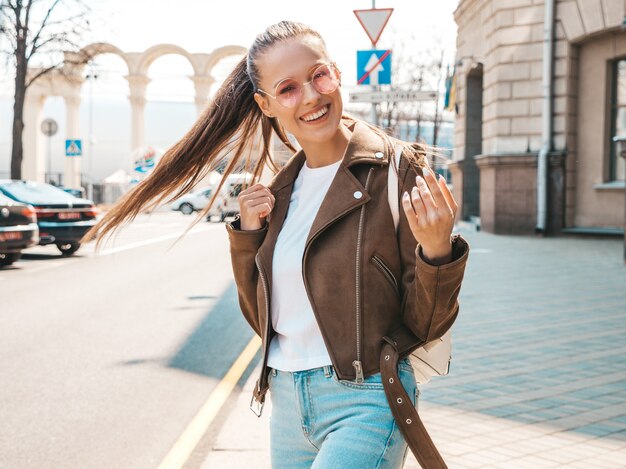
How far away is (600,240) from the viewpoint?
20.0 metres

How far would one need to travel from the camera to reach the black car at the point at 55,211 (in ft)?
56.4

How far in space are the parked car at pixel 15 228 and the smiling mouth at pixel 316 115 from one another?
1334 cm

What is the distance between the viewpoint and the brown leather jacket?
7.23ft

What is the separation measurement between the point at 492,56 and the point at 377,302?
68.7 ft

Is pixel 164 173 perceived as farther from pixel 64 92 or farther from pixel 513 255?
pixel 64 92

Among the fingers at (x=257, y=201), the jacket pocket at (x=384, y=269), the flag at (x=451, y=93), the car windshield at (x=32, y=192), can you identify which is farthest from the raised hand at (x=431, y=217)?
the flag at (x=451, y=93)

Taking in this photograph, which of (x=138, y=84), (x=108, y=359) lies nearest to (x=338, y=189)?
(x=108, y=359)

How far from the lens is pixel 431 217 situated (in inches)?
81.0

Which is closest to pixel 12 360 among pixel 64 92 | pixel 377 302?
pixel 377 302

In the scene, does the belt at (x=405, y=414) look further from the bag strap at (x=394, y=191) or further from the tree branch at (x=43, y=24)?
the tree branch at (x=43, y=24)

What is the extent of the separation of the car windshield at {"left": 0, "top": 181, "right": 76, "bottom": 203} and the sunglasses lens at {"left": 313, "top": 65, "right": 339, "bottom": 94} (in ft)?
51.6

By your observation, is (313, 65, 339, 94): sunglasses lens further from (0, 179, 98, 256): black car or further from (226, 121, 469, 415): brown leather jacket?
(0, 179, 98, 256): black car

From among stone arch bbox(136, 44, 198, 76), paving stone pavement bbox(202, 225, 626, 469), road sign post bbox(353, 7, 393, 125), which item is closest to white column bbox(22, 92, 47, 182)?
stone arch bbox(136, 44, 198, 76)

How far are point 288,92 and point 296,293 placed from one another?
1.75ft
